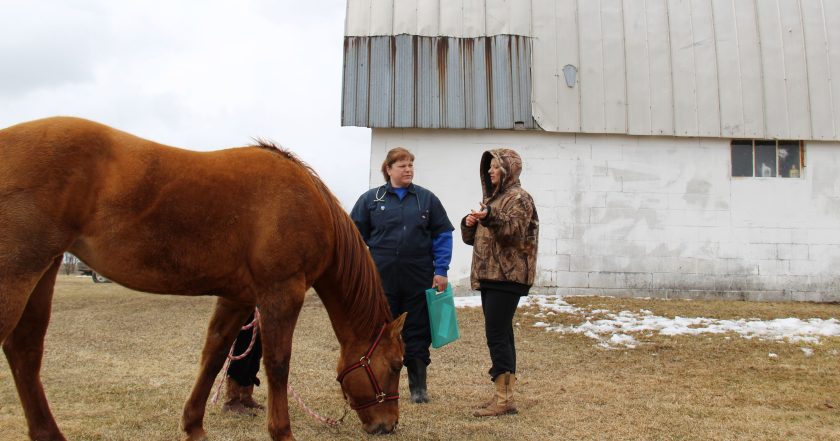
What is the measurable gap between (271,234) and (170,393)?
7.32ft

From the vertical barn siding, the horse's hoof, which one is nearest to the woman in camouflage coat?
the horse's hoof

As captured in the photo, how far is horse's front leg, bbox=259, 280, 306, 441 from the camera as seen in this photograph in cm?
308

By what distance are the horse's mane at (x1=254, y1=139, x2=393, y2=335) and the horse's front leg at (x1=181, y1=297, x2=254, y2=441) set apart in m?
0.59

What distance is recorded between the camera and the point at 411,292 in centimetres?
453

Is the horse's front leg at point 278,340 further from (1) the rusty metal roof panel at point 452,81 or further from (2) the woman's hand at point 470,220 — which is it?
(1) the rusty metal roof panel at point 452,81

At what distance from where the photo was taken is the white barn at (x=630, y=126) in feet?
33.3

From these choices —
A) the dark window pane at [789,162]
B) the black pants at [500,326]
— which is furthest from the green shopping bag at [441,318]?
the dark window pane at [789,162]

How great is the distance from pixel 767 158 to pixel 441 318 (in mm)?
8849

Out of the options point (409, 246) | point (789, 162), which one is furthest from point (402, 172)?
point (789, 162)

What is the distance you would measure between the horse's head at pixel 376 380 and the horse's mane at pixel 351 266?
0.37 feet

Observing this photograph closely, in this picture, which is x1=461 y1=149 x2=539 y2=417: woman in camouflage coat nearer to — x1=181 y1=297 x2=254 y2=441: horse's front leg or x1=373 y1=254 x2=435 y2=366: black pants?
x1=373 y1=254 x2=435 y2=366: black pants

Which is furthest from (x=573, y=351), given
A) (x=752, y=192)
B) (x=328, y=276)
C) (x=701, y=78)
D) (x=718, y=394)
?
(x=701, y=78)

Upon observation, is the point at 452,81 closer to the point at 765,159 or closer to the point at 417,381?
the point at 765,159

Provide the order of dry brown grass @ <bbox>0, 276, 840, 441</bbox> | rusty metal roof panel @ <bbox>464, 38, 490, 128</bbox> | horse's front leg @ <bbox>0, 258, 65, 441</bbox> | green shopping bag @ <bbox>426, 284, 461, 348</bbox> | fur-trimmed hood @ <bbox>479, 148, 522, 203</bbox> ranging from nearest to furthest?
horse's front leg @ <bbox>0, 258, 65, 441</bbox>
dry brown grass @ <bbox>0, 276, 840, 441</bbox>
fur-trimmed hood @ <bbox>479, 148, 522, 203</bbox>
green shopping bag @ <bbox>426, 284, 461, 348</bbox>
rusty metal roof panel @ <bbox>464, 38, 490, 128</bbox>
